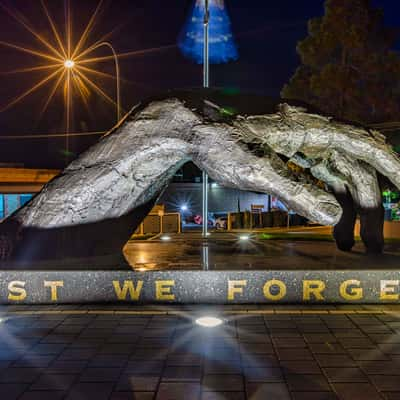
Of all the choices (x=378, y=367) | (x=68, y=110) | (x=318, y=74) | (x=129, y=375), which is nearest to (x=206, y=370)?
(x=129, y=375)

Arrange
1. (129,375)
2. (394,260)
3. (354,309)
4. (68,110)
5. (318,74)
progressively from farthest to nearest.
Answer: (68,110) → (318,74) → (394,260) → (354,309) → (129,375)

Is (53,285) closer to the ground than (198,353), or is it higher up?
higher up

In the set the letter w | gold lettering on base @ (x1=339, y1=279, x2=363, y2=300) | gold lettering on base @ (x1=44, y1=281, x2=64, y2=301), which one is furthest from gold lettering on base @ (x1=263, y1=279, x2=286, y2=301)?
gold lettering on base @ (x1=44, y1=281, x2=64, y2=301)

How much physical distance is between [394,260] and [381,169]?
1081 millimetres

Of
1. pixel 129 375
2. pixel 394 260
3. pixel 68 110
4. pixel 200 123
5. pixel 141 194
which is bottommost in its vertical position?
pixel 129 375

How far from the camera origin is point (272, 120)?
17.8 ft

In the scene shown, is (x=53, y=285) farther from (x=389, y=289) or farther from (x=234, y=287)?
(x=389, y=289)

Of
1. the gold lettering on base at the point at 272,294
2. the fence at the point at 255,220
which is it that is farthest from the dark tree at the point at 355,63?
the gold lettering on base at the point at 272,294

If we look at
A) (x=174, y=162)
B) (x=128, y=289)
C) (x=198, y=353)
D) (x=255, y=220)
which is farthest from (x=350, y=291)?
(x=255, y=220)

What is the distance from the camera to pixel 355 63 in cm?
1825

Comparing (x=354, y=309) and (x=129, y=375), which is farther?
(x=354, y=309)

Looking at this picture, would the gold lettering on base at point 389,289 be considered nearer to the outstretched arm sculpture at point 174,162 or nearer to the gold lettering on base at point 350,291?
the gold lettering on base at point 350,291

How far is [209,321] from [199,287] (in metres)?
0.61

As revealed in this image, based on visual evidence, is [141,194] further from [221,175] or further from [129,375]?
[129,375]
